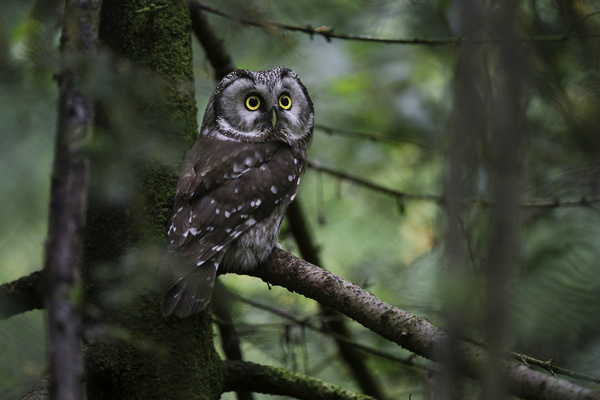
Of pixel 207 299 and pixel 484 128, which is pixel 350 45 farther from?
pixel 484 128

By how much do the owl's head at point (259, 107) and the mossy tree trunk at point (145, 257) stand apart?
337 millimetres

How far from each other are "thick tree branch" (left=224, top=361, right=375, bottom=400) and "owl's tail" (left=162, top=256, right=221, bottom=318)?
34 centimetres

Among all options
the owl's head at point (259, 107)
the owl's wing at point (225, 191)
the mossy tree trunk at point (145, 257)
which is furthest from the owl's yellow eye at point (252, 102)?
the mossy tree trunk at point (145, 257)

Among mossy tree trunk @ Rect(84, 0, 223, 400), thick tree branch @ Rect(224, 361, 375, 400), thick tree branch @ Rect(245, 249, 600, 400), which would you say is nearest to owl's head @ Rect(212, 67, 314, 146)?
mossy tree trunk @ Rect(84, 0, 223, 400)

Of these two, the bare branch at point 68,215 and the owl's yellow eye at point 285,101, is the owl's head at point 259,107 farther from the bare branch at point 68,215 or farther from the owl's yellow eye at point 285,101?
the bare branch at point 68,215

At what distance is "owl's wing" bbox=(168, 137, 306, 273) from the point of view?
2.74 metres

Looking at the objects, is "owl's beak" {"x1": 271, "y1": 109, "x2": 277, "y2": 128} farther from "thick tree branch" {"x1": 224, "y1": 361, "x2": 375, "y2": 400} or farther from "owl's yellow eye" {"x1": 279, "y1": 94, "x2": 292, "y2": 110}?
"thick tree branch" {"x1": 224, "y1": 361, "x2": 375, "y2": 400}

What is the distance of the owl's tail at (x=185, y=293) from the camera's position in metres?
2.47

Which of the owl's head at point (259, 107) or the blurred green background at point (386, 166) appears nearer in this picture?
the blurred green background at point (386, 166)

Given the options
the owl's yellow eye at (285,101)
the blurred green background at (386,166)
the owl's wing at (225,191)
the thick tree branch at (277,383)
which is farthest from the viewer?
the owl's yellow eye at (285,101)

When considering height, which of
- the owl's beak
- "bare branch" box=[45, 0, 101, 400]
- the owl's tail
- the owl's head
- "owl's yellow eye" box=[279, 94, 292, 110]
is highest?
"owl's yellow eye" box=[279, 94, 292, 110]

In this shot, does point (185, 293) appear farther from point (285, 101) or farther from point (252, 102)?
point (285, 101)

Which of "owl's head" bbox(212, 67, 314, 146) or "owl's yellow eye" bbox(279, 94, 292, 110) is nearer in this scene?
"owl's head" bbox(212, 67, 314, 146)

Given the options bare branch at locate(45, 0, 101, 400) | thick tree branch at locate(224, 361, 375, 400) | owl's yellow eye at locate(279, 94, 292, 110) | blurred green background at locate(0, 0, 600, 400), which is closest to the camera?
bare branch at locate(45, 0, 101, 400)
